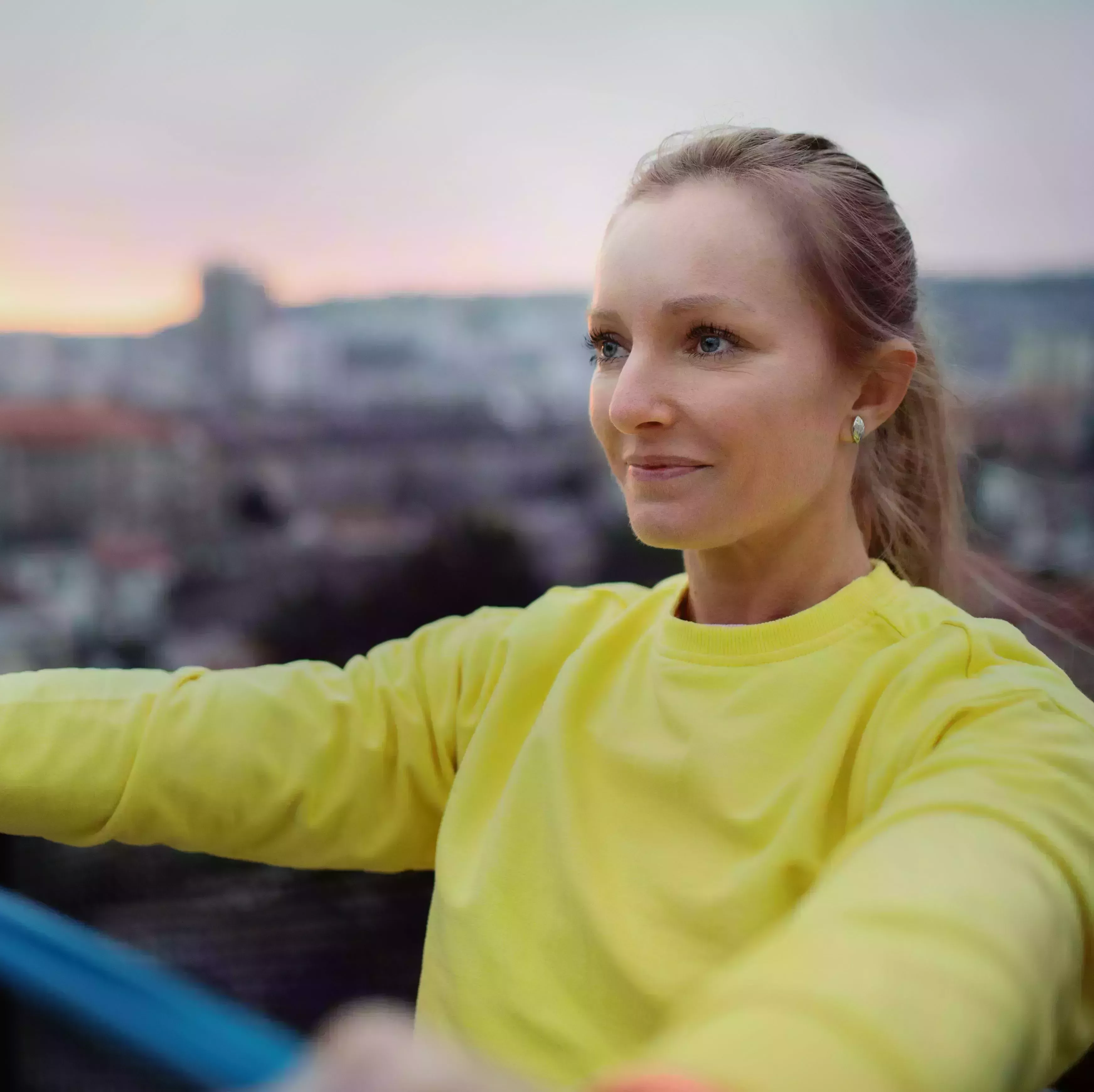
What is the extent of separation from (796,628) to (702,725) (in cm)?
12

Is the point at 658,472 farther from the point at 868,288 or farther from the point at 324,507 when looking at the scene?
the point at 324,507

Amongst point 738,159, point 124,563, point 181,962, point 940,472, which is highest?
point 738,159

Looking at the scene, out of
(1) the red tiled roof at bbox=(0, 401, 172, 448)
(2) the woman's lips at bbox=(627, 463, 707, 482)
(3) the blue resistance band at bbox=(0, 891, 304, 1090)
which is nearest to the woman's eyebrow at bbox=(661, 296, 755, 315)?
(2) the woman's lips at bbox=(627, 463, 707, 482)

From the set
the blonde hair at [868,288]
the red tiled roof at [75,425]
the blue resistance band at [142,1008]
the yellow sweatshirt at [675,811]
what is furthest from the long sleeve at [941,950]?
the red tiled roof at [75,425]

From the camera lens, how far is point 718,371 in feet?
2.81

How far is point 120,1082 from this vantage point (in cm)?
58

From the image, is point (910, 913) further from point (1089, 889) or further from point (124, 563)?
point (124, 563)

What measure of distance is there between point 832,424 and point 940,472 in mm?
237

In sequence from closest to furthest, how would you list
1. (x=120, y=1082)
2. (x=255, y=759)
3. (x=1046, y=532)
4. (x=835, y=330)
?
(x=120, y=1082)
(x=835, y=330)
(x=255, y=759)
(x=1046, y=532)

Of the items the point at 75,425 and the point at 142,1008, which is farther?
the point at 75,425

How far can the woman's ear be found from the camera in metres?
0.93

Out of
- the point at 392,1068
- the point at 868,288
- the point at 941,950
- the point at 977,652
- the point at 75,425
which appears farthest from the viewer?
the point at 75,425

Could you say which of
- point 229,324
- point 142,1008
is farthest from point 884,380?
point 229,324

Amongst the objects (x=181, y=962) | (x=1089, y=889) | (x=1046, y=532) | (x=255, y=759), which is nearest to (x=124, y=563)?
(x=181, y=962)
